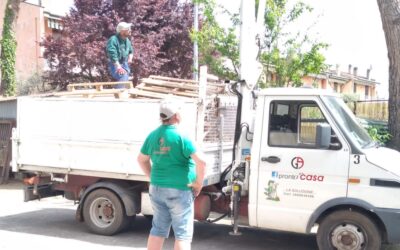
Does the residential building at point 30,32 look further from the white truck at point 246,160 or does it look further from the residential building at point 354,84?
the residential building at point 354,84

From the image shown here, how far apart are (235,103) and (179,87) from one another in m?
0.88

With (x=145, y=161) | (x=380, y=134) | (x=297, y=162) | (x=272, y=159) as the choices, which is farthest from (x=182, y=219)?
(x=380, y=134)

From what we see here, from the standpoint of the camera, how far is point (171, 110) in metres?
5.11

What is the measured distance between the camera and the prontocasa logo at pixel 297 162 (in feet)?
20.3

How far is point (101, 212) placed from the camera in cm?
761

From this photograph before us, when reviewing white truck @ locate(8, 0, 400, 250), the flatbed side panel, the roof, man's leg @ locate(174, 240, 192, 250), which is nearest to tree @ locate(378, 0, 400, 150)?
white truck @ locate(8, 0, 400, 250)

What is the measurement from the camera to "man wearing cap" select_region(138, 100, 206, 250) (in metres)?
5.05

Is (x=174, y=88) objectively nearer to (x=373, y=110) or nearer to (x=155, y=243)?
(x=155, y=243)

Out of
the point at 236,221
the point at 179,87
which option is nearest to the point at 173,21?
the point at 179,87

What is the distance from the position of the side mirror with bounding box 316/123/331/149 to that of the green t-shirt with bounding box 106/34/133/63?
15.4ft

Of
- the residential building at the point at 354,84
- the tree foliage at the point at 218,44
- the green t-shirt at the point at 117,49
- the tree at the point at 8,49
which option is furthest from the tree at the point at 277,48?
the residential building at the point at 354,84

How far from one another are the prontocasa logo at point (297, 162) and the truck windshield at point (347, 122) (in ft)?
2.07

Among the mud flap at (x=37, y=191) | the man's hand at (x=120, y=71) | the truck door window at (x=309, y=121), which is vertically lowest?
the mud flap at (x=37, y=191)

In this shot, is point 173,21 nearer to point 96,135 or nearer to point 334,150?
point 96,135
